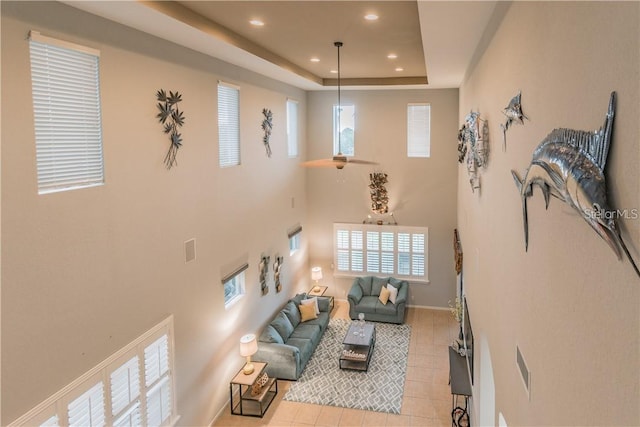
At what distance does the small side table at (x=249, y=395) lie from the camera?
715 centimetres

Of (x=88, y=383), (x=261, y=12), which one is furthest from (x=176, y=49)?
(x=88, y=383)

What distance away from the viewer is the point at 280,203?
9.70 m

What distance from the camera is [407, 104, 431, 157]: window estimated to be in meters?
10.8

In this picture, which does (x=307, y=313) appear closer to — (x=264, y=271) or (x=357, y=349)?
(x=357, y=349)

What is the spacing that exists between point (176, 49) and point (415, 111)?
21.8 feet

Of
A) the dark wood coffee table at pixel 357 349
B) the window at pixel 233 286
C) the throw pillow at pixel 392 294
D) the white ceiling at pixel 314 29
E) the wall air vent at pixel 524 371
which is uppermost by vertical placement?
the white ceiling at pixel 314 29

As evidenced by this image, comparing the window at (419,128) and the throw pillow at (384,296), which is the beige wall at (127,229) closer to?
the throw pillow at (384,296)

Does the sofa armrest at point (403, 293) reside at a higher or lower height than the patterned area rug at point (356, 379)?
higher

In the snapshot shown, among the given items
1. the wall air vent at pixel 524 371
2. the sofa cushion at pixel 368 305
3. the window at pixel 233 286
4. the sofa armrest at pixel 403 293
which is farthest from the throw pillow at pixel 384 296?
the wall air vent at pixel 524 371

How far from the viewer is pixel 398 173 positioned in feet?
36.4

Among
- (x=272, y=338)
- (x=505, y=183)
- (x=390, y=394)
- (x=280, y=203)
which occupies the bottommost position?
(x=390, y=394)

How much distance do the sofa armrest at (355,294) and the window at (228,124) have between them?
475 cm

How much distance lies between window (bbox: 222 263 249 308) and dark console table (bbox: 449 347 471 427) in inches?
140

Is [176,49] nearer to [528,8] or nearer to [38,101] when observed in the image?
[38,101]
